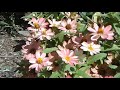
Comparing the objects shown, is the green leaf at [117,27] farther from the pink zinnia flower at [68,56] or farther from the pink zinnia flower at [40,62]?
the pink zinnia flower at [40,62]

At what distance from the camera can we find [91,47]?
1.59 m

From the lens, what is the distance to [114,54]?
1629 millimetres

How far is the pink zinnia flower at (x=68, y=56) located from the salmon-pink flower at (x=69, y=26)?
0.16 meters

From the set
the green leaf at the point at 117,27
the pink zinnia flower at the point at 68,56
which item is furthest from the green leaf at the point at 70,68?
the green leaf at the point at 117,27

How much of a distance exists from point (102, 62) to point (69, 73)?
0.55 ft

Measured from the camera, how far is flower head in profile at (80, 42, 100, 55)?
159cm

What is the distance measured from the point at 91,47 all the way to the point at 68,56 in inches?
5.1

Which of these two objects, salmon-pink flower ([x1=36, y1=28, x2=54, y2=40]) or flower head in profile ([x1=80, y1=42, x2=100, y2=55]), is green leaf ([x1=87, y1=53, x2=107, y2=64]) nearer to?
flower head in profile ([x1=80, y1=42, x2=100, y2=55])

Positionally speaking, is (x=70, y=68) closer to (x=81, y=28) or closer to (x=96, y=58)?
(x=96, y=58)

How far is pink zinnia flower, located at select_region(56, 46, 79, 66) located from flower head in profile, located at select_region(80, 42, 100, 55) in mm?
62

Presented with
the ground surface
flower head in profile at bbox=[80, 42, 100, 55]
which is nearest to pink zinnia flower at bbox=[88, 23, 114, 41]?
flower head in profile at bbox=[80, 42, 100, 55]
